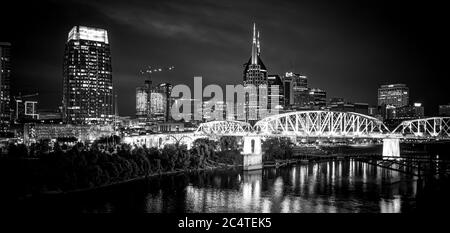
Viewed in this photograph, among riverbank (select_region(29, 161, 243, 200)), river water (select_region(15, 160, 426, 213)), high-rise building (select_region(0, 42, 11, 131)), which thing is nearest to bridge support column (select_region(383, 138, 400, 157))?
river water (select_region(15, 160, 426, 213))

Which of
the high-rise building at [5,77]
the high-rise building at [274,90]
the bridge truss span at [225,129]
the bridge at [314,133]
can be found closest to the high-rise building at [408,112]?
the high-rise building at [274,90]

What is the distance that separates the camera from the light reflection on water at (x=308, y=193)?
2533 cm

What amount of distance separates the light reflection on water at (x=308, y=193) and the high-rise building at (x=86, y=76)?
72096mm

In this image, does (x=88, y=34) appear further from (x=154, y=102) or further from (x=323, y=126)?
(x=323, y=126)

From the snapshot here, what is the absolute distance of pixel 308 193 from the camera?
98.4 ft

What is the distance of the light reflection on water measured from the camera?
25.3 meters

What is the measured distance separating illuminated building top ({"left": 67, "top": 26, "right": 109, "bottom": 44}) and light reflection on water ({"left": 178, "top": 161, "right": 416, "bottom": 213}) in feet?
246

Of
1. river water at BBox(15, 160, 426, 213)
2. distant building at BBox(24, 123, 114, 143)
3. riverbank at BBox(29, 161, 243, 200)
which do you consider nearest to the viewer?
river water at BBox(15, 160, 426, 213)

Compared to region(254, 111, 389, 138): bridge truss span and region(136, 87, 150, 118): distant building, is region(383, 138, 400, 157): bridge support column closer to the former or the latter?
region(254, 111, 389, 138): bridge truss span

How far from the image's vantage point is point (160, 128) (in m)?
117

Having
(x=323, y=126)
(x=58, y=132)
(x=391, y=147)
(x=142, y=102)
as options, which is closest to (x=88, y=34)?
(x=58, y=132)

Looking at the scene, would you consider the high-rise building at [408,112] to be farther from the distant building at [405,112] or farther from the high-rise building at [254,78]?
the high-rise building at [254,78]

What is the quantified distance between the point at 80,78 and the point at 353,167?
257ft
